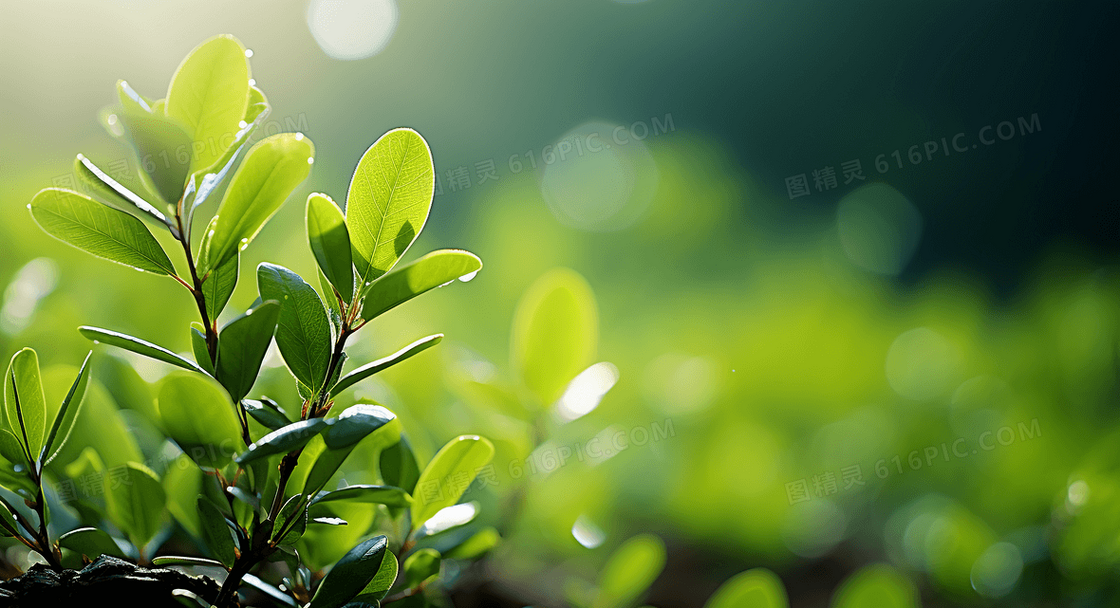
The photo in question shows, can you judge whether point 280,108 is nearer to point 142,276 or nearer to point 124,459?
point 142,276

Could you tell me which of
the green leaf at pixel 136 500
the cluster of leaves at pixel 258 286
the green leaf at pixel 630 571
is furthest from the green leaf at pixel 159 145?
the green leaf at pixel 630 571

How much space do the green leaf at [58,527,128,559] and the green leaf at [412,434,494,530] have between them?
103 millimetres

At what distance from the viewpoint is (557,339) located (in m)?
0.36

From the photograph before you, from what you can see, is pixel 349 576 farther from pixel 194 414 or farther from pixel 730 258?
pixel 730 258

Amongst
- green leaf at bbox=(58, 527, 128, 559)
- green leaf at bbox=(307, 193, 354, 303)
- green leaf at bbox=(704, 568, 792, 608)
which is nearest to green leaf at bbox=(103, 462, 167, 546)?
green leaf at bbox=(58, 527, 128, 559)

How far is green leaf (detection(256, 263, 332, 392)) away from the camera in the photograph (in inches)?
7.3

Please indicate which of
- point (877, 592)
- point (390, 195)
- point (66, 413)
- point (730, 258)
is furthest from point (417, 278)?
point (730, 258)

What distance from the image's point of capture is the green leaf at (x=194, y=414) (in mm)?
214

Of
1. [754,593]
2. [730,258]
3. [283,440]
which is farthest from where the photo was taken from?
[730,258]

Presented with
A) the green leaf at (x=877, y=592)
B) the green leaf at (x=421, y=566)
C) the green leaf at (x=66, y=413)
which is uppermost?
the green leaf at (x=66, y=413)

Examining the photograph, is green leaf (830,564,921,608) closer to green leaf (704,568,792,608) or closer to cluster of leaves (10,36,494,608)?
green leaf (704,568,792,608)

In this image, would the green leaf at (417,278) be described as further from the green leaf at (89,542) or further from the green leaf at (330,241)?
the green leaf at (89,542)

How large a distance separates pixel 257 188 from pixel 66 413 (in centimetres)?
10

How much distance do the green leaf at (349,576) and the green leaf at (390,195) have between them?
0.09 metres
